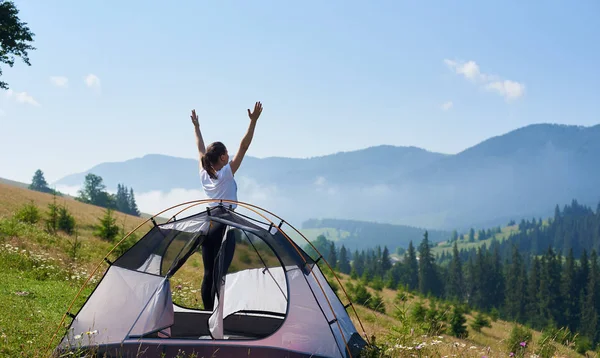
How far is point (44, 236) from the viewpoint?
20875 mm

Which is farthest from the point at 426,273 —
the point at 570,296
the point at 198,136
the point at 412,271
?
the point at 198,136

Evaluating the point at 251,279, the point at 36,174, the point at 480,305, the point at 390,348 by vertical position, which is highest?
the point at 36,174

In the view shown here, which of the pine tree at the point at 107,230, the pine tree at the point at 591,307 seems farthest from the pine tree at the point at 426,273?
the pine tree at the point at 107,230

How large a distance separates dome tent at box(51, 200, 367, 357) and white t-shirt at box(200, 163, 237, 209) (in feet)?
0.49

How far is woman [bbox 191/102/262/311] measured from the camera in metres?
8.28

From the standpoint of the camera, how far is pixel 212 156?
823 cm

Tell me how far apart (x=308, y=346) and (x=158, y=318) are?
209 centimetres

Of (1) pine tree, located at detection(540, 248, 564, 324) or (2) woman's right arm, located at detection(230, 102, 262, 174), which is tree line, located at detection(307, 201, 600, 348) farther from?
(2) woman's right arm, located at detection(230, 102, 262, 174)

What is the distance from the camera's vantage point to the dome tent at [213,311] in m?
7.79

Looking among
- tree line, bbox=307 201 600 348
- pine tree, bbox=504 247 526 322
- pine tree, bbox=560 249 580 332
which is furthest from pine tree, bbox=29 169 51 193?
pine tree, bbox=560 249 580 332

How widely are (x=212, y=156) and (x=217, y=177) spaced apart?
0.33 meters

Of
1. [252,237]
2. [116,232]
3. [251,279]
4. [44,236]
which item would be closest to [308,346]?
[252,237]

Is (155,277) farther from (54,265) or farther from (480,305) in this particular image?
(480,305)

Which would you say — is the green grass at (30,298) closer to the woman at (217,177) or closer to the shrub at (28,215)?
the woman at (217,177)
